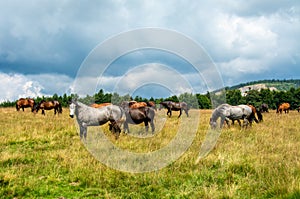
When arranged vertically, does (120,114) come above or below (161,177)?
above

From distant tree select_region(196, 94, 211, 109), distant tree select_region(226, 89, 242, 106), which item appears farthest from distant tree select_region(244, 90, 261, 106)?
distant tree select_region(196, 94, 211, 109)

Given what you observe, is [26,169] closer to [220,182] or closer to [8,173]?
[8,173]

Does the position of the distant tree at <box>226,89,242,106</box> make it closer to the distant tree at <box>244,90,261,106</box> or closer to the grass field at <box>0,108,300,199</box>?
the distant tree at <box>244,90,261,106</box>

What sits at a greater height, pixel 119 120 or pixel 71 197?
pixel 119 120

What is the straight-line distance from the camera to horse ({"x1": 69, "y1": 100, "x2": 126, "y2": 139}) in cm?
1251

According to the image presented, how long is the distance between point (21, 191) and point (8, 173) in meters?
1.16

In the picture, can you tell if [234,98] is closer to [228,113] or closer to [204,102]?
[204,102]

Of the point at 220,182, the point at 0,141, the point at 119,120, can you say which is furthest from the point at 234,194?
the point at 0,141

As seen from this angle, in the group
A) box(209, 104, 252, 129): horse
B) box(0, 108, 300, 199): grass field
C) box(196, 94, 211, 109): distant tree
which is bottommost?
box(0, 108, 300, 199): grass field

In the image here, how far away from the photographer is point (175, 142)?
1112cm

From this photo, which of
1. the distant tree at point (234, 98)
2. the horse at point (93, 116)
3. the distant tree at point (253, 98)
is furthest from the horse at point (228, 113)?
the distant tree at point (234, 98)

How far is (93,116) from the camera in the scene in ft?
41.5

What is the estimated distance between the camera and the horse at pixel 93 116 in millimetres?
12510

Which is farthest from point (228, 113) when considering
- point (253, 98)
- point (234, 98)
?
point (234, 98)
